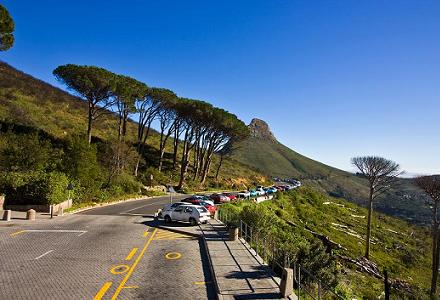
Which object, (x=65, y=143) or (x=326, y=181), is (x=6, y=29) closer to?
(x=65, y=143)

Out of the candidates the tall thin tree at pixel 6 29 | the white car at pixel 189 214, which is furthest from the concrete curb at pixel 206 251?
the tall thin tree at pixel 6 29

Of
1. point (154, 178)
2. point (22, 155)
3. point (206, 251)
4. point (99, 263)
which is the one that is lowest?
point (99, 263)

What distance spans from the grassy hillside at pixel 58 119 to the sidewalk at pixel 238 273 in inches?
1437

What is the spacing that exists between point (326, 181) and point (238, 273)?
16120cm

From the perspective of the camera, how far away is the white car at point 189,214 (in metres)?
26.8

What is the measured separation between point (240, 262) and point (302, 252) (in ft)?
16.8

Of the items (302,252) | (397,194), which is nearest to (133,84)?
(302,252)

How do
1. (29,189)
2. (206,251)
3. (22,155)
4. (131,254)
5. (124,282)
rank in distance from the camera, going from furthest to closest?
(22,155) → (29,189) → (206,251) → (131,254) → (124,282)

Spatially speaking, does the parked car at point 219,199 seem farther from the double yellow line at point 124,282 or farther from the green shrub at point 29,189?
the double yellow line at point 124,282

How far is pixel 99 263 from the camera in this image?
1566 cm

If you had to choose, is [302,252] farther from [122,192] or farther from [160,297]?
[122,192]

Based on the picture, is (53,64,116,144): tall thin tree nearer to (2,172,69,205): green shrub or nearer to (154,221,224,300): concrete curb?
(2,172,69,205): green shrub

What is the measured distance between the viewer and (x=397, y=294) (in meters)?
24.2

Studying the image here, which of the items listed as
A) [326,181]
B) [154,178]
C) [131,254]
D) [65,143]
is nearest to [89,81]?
[65,143]
